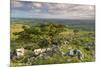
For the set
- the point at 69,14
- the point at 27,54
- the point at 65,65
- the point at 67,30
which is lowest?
the point at 65,65

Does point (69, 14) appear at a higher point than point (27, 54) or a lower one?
higher

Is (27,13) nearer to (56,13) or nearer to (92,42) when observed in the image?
(56,13)

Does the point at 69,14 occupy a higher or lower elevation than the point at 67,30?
higher
